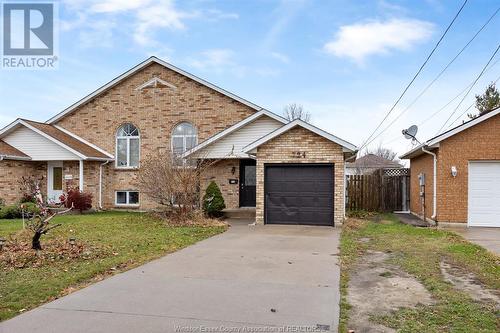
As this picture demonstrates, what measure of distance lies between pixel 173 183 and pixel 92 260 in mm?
6892

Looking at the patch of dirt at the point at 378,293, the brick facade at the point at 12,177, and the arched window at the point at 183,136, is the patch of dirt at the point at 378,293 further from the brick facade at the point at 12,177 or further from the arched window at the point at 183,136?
the brick facade at the point at 12,177

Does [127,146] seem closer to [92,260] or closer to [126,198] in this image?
[126,198]

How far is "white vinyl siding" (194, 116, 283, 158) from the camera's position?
17.8m

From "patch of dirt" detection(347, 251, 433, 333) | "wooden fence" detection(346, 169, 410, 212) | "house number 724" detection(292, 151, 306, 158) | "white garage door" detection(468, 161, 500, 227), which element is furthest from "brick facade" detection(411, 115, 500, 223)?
"patch of dirt" detection(347, 251, 433, 333)

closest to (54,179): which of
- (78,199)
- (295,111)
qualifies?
(78,199)

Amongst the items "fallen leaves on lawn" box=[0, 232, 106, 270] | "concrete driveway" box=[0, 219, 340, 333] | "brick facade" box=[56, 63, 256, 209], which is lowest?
"concrete driveway" box=[0, 219, 340, 333]

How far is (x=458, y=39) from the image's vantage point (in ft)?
48.3

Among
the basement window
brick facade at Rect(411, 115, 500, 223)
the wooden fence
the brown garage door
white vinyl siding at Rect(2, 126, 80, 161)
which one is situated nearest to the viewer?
brick facade at Rect(411, 115, 500, 223)

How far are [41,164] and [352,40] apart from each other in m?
15.1

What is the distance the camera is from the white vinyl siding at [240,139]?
58.3ft

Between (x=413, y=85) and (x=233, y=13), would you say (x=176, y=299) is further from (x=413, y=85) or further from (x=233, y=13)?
(x=413, y=85)

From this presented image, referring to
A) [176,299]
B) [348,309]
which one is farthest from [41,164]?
[348,309]

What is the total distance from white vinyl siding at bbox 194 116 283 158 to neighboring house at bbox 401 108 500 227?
6.52 m

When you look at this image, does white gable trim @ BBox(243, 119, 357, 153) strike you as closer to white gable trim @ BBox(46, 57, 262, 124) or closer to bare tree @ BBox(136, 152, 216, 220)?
bare tree @ BBox(136, 152, 216, 220)
